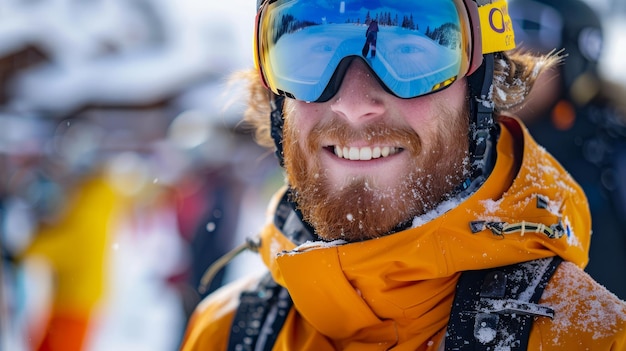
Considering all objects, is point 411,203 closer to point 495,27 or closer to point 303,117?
point 303,117

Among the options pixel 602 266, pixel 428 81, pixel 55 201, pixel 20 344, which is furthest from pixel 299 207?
pixel 20 344

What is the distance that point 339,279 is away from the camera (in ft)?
6.30

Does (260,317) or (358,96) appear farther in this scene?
(260,317)

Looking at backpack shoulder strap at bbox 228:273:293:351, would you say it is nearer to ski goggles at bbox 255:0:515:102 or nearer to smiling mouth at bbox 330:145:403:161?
smiling mouth at bbox 330:145:403:161

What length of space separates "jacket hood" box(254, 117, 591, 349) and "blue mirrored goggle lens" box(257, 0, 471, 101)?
1.15 feet

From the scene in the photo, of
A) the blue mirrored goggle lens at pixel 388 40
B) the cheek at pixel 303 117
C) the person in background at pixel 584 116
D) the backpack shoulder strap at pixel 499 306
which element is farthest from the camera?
the person in background at pixel 584 116

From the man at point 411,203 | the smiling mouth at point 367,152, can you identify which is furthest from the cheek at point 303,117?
the smiling mouth at point 367,152

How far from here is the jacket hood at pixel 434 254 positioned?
1826mm

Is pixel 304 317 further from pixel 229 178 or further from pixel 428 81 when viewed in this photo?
pixel 229 178

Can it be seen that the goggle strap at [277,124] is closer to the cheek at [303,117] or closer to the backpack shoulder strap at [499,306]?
the cheek at [303,117]

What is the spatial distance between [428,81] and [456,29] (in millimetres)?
181

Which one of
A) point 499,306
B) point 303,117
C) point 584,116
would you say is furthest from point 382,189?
point 584,116

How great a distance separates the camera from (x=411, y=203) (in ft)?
6.38

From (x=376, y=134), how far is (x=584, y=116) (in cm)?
269
